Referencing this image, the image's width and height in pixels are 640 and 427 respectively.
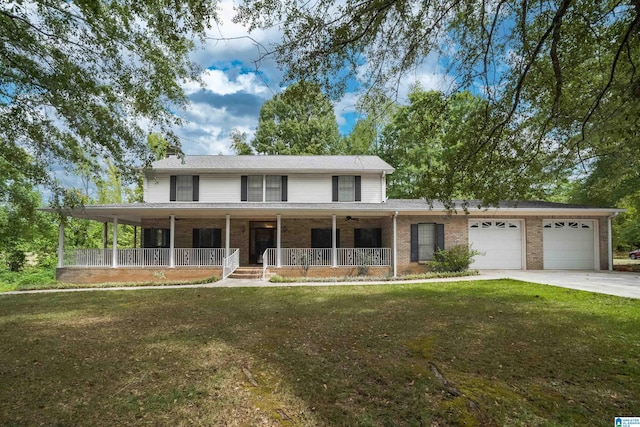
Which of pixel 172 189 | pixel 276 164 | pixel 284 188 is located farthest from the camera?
pixel 276 164

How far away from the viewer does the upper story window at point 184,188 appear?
1636 centimetres

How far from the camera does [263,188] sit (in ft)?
54.1

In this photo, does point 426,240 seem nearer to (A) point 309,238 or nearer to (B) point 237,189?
(A) point 309,238

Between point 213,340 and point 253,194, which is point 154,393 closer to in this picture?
point 213,340

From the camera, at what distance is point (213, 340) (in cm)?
516

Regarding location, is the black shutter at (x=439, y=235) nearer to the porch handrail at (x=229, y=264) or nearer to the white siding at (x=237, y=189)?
the white siding at (x=237, y=189)

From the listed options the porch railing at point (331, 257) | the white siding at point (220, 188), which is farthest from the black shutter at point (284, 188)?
the porch railing at point (331, 257)

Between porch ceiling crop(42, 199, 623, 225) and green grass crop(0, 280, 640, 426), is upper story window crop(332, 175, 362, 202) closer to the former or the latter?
porch ceiling crop(42, 199, 623, 225)

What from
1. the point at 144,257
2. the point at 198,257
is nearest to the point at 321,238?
the point at 198,257

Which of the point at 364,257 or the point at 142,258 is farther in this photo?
the point at 364,257

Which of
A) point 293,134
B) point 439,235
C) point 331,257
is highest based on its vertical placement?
point 293,134

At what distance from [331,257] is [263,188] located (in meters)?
4.58

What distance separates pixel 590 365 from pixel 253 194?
14.3 metres

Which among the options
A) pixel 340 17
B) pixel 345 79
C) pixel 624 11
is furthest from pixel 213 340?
pixel 624 11
